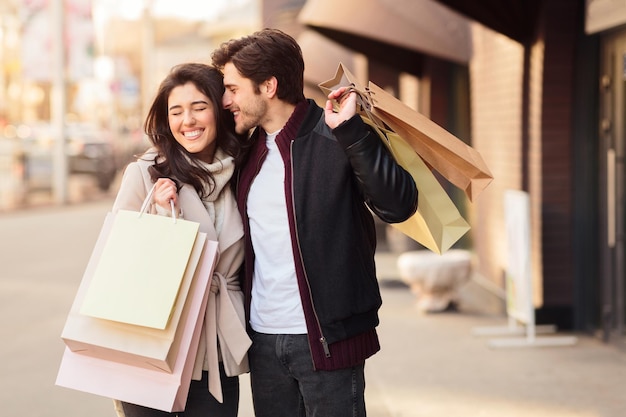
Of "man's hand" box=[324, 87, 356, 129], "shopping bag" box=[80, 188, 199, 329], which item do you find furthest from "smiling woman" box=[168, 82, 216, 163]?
"man's hand" box=[324, 87, 356, 129]

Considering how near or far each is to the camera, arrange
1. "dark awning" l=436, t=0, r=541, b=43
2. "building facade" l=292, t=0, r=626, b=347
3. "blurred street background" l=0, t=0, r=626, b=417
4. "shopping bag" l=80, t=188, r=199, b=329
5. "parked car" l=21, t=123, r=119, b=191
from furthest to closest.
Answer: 1. "parked car" l=21, t=123, r=119, b=191
2. "dark awning" l=436, t=0, r=541, b=43
3. "building facade" l=292, t=0, r=626, b=347
4. "blurred street background" l=0, t=0, r=626, b=417
5. "shopping bag" l=80, t=188, r=199, b=329

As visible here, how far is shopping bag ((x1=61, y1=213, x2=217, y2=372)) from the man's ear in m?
0.52

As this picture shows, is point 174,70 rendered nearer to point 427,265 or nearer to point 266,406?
point 266,406

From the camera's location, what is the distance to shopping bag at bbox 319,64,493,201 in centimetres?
317

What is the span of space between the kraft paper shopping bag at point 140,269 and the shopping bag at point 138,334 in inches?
1.9

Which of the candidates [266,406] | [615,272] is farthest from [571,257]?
[266,406]

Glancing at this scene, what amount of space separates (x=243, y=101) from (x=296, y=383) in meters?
0.94

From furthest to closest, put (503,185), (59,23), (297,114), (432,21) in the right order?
(59,23) < (432,21) < (503,185) < (297,114)

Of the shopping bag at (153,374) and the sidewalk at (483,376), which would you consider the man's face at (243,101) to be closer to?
the shopping bag at (153,374)

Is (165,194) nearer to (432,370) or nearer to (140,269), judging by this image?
(140,269)

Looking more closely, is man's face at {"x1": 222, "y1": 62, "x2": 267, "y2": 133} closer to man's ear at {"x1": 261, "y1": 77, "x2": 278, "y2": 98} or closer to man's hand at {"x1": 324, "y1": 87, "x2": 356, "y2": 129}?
man's ear at {"x1": 261, "y1": 77, "x2": 278, "y2": 98}

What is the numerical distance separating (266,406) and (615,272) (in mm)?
4582

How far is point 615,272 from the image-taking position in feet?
24.1

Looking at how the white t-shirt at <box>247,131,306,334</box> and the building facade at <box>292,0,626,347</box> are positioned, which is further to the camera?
the building facade at <box>292,0,626,347</box>
